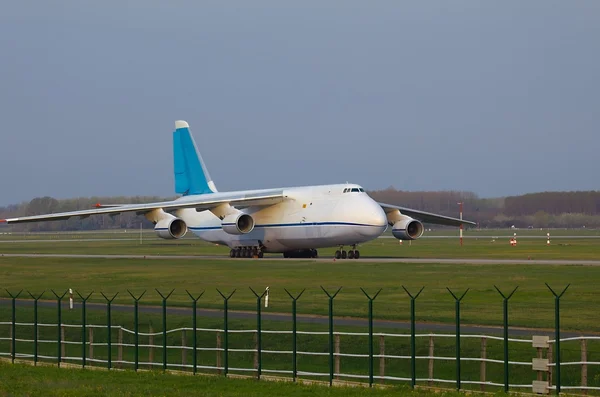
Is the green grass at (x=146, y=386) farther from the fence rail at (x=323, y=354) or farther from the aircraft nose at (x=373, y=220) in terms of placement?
the aircraft nose at (x=373, y=220)

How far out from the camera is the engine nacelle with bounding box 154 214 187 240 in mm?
60062

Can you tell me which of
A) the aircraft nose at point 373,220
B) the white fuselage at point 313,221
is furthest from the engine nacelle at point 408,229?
the aircraft nose at point 373,220

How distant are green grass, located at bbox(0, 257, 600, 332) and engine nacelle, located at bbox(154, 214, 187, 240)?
2340 millimetres

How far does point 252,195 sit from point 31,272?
1370 cm

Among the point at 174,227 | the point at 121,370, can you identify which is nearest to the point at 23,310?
the point at 121,370

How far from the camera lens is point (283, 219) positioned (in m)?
58.7

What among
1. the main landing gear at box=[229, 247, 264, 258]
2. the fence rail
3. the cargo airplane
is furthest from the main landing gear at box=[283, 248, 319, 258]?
the fence rail

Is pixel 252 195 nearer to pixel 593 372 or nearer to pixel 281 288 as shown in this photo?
pixel 281 288

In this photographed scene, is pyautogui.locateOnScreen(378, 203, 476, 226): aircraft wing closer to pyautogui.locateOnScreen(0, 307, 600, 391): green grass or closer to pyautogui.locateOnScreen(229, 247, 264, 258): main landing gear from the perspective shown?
pyautogui.locateOnScreen(229, 247, 264, 258): main landing gear

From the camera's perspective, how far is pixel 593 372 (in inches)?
860

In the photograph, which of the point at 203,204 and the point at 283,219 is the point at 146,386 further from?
the point at 203,204

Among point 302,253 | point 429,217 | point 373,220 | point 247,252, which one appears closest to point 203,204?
point 247,252

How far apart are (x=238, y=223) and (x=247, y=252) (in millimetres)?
3286

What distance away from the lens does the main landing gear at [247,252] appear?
6097 cm
